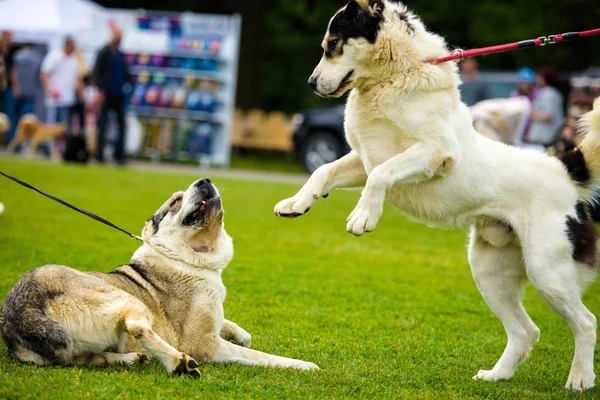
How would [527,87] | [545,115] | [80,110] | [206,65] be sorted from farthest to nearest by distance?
[206,65]
[80,110]
[527,87]
[545,115]

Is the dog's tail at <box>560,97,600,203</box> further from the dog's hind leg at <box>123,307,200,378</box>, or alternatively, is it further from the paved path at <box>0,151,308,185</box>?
the paved path at <box>0,151,308,185</box>

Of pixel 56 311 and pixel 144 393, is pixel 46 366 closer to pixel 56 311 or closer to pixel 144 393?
pixel 56 311

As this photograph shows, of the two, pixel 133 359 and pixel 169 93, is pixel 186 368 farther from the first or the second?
pixel 169 93

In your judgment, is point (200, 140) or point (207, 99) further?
point (200, 140)

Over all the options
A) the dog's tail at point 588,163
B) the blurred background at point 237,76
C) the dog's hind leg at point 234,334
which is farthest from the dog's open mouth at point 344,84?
the blurred background at point 237,76

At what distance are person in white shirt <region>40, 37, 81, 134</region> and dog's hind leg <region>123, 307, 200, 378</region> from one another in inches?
648

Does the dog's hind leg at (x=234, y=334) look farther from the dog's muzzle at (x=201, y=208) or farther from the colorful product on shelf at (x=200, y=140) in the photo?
the colorful product on shelf at (x=200, y=140)

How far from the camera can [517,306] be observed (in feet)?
20.0

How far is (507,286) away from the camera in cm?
603

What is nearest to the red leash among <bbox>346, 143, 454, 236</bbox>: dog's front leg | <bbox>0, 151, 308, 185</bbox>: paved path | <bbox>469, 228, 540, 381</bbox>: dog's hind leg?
<bbox>346, 143, 454, 236</bbox>: dog's front leg

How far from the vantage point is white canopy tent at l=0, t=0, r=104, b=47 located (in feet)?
77.6

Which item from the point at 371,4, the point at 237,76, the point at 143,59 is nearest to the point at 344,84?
the point at 371,4

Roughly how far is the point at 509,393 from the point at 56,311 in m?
2.99

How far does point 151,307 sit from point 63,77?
637 inches
